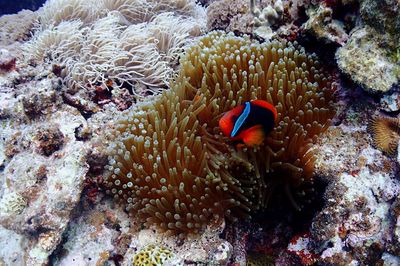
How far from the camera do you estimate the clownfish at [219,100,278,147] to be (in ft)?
8.11

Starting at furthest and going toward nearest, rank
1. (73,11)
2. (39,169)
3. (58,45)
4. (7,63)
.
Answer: (73,11) → (58,45) → (7,63) → (39,169)

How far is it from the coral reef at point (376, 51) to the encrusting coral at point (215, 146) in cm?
41

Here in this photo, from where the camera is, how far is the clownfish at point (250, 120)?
247 cm

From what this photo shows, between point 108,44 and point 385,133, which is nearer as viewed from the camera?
point 385,133

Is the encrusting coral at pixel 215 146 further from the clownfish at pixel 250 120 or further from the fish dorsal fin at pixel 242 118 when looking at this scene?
the fish dorsal fin at pixel 242 118

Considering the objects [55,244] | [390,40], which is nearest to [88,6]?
[55,244]

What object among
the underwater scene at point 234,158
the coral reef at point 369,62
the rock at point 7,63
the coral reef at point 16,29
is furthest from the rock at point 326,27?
the coral reef at point 16,29

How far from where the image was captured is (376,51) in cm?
270

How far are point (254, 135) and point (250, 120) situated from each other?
6.4 inches

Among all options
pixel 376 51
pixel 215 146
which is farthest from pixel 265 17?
pixel 215 146

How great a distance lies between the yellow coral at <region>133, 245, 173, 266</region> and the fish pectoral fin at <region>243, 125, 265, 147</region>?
1.10 m

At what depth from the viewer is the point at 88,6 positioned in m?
4.57

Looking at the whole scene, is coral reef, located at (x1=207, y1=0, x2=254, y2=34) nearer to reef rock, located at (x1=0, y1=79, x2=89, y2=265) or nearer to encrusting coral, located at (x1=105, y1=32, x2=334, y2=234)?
encrusting coral, located at (x1=105, y1=32, x2=334, y2=234)

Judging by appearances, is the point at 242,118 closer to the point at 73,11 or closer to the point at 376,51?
the point at 376,51
